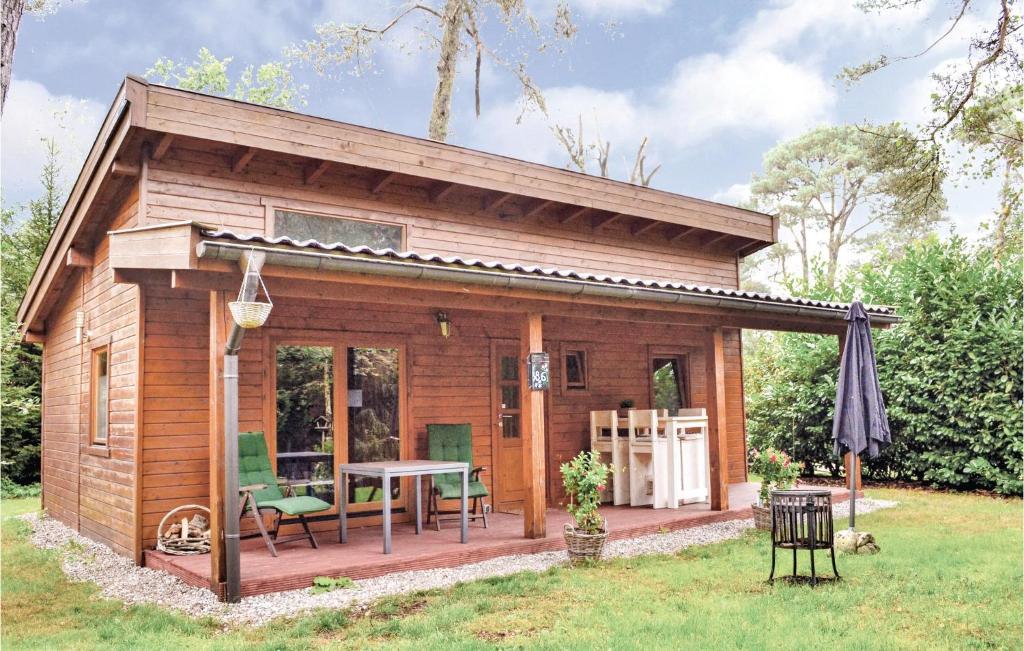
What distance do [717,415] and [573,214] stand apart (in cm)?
281

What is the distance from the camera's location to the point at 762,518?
753cm

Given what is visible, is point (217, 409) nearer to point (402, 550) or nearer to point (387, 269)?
point (387, 269)

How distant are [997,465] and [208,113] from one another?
993 centimetres

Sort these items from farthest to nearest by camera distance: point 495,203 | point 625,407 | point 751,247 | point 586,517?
point 751,247, point 625,407, point 495,203, point 586,517

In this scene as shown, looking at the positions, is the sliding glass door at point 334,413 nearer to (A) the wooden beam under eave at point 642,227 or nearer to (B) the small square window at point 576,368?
(B) the small square window at point 576,368

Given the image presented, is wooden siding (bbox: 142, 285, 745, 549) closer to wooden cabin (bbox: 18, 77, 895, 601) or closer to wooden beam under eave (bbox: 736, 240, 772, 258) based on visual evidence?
Result: wooden cabin (bbox: 18, 77, 895, 601)

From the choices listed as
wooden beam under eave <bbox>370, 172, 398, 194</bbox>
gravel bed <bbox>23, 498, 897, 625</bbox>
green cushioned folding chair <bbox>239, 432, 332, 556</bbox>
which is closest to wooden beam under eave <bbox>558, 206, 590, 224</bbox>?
wooden beam under eave <bbox>370, 172, 398, 194</bbox>

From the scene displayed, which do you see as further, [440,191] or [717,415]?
[440,191]

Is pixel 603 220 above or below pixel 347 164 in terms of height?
below

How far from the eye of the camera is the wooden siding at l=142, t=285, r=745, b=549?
6.57 metres

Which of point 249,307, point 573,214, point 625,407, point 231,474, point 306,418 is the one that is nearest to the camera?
point 249,307

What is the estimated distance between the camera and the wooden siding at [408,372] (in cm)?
657

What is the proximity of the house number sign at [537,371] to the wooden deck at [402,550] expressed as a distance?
128 cm

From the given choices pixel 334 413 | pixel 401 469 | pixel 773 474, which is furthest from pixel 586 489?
pixel 334 413
